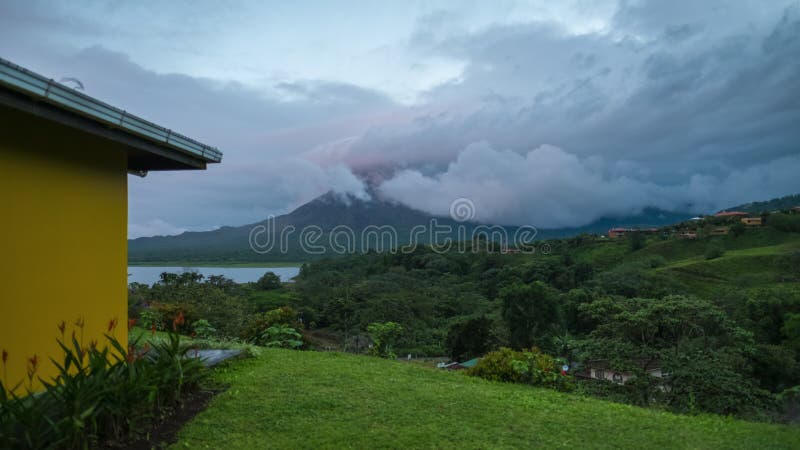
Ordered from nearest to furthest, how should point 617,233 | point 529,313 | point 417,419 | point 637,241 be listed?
point 417,419
point 529,313
point 637,241
point 617,233

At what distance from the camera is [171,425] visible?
428cm

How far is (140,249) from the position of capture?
7431 centimetres

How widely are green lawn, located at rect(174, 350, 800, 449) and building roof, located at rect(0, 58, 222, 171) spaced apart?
252cm

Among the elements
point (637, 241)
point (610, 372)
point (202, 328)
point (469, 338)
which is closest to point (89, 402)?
point (202, 328)

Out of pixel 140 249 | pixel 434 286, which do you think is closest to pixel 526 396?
pixel 434 286

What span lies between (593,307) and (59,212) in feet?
33.7

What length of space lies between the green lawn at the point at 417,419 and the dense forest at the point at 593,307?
7.56ft

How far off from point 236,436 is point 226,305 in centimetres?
1031

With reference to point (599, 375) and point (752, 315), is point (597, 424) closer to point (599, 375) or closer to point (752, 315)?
point (599, 375)

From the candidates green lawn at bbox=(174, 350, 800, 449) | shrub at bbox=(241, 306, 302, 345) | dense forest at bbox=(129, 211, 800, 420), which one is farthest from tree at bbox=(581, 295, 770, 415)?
shrub at bbox=(241, 306, 302, 345)

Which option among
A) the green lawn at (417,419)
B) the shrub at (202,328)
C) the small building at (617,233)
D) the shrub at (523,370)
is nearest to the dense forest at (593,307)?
the shrub at (202,328)

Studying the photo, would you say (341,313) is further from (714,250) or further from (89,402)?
(714,250)

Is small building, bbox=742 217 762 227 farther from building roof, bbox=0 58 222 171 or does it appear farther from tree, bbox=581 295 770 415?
building roof, bbox=0 58 222 171

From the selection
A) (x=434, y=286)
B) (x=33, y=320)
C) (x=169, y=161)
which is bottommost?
(x=434, y=286)
